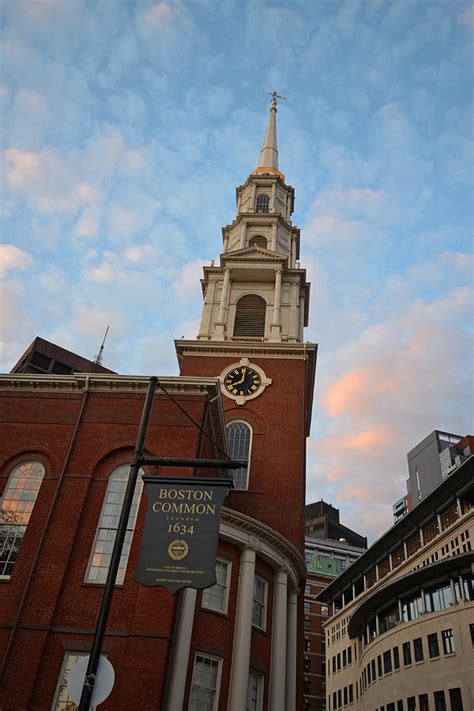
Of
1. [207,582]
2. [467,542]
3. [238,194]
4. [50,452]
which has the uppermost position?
[238,194]

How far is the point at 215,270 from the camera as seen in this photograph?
Answer: 42188mm

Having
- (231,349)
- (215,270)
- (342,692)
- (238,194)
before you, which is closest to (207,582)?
(231,349)

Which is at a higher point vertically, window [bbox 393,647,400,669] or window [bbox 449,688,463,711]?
window [bbox 393,647,400,669]

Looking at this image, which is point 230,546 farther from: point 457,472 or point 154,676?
point 457,472

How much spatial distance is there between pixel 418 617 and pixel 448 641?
4.36 metres

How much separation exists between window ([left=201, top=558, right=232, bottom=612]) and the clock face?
1344 centimetres

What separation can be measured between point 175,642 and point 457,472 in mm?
38264

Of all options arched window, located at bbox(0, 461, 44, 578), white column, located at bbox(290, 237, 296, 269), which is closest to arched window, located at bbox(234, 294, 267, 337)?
white column, located at bbox(290, 237, 296, 269)

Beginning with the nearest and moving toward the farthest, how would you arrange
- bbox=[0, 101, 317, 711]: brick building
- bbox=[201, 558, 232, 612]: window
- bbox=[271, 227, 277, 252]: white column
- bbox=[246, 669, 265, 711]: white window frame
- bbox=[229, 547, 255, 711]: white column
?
bbox=[0, 101, 317, 711]: brick building → bbox=[229, 547, 255, 711]: white column → bbox=[246, 669, 265, 711]: white window frame → bbox=[201, 558, 232, 612]: window → bbox=[271, 227, 277, 252]: white column

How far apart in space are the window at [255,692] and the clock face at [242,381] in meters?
15.8

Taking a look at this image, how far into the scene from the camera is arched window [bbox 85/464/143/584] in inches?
789

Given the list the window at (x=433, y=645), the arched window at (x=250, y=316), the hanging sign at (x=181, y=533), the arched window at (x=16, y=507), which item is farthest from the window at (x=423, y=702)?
the hanging sign at (x=181, y=533)

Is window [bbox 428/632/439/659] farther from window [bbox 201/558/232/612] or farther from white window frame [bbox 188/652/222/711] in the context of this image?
white window frame [bbox 188/652/222/711]

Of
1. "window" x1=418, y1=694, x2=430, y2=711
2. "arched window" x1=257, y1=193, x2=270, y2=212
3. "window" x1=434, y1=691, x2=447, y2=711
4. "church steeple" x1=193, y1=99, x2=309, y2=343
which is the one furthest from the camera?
"arched window" x1=257, y1=193, x2=270, y2=212
